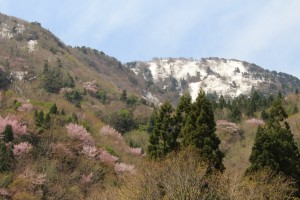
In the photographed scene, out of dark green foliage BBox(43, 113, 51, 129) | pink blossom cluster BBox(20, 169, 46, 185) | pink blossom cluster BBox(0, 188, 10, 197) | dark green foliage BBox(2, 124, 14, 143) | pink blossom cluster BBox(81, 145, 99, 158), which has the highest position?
dark green foliage BBox(43, 113, 51, 129)

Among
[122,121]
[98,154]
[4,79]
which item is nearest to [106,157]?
[98,154]

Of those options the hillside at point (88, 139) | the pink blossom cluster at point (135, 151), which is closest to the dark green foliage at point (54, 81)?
the hillside at point (88, 139)

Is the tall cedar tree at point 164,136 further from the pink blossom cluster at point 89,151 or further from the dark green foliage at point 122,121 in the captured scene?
the dark green foliage at point 122,121

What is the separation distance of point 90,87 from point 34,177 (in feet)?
147

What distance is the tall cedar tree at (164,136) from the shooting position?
32281mm

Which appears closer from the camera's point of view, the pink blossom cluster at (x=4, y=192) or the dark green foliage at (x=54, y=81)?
the pink blossom cluster at (x=4, y=192)

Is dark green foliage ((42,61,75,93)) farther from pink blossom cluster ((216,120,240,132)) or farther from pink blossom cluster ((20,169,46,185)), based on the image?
pink blossom cluster ((20,169,46,185))

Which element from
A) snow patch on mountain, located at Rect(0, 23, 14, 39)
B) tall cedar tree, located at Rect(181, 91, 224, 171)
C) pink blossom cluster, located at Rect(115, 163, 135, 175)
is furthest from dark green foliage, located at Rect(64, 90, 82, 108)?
tall cedar tree, located at Rect(181, 91, 224, 171)

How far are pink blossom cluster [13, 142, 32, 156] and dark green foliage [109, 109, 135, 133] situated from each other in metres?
22.9

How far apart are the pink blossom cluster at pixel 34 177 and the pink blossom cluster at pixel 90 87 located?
42.9 m

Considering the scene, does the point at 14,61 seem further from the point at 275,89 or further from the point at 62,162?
the point at 275,89

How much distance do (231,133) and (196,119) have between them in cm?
2815

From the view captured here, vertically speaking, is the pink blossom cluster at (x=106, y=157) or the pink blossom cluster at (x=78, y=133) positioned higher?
the pink blossom cluster at (x=78, y=133)

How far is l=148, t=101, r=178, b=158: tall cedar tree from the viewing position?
32.3 meters
